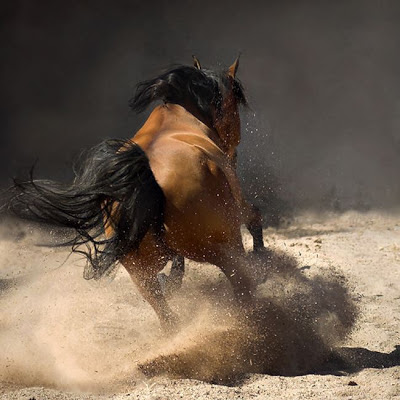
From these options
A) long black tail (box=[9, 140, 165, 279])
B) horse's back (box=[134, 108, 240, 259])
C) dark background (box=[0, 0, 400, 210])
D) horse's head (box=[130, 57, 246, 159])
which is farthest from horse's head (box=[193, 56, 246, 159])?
dark background (box=[0, 0, 400, 210])

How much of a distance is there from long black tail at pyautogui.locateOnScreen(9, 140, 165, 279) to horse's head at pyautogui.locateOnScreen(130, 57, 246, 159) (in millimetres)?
972

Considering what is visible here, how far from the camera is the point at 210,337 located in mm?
3750

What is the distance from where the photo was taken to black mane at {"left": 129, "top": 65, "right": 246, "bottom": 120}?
4.53 metres

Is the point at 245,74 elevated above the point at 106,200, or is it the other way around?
the point at 106,200

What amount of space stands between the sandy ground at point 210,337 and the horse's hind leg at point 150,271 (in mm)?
120

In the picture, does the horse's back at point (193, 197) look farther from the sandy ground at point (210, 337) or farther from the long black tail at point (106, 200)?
the sandy ground at point (210, 337)

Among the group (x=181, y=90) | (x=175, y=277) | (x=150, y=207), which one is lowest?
(x=175, y=277)

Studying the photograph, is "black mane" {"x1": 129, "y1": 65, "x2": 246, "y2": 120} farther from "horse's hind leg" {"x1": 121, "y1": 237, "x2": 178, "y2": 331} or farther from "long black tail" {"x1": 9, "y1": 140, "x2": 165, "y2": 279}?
"horse's hind leg" {"x1": 121, "y1": 237, "x2": 178, "y2": 331}

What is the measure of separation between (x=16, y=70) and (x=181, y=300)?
4.84m

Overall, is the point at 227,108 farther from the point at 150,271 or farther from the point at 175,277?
the point at 150,271

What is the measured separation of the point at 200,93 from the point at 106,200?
1.42m

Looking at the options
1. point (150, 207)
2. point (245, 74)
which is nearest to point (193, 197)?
point (150, 207)

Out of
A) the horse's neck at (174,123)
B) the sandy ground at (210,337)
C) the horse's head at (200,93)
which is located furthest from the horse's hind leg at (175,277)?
the horse's head at (200,93)

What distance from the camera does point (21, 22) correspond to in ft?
26.6
